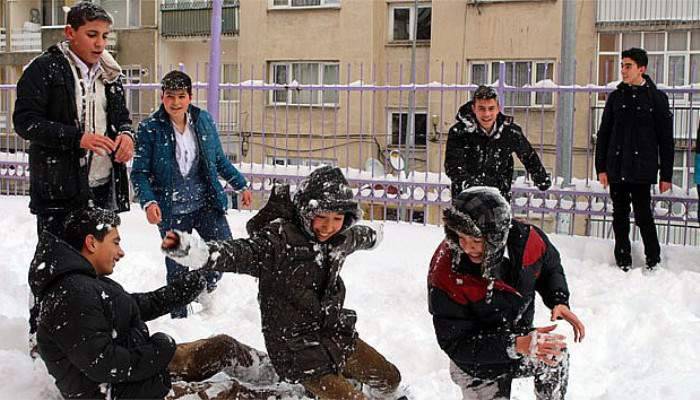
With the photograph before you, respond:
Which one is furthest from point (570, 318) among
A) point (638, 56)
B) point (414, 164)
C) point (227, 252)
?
point (414, 164)

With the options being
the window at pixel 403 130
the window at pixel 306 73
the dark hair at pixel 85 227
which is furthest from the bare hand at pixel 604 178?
the window at pixel 306 73

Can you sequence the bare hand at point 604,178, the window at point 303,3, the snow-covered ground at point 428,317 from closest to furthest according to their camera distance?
the snow-covered ground at point 428,317
the bare hand at point 604,178
the window at point 303,3

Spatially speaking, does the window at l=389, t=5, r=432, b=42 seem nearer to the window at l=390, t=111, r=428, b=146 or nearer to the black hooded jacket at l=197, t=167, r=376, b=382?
the window at l=390, t=111, r=428, b=146

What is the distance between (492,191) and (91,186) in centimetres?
211

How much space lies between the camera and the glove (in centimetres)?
310

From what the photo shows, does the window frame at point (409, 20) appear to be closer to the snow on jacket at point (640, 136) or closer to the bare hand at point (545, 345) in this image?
the snow on jacket at point (640, 136)

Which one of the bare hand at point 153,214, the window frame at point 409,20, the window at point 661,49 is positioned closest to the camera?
the bare hand at point 153,214

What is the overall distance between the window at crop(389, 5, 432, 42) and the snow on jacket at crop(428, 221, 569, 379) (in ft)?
60.8

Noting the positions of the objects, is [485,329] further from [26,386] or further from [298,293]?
[26,386]

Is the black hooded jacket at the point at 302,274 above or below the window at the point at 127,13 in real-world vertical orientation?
below

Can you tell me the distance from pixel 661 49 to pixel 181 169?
16.3 metres

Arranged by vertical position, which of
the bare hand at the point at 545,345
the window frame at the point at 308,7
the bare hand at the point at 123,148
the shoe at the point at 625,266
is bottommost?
the shoe at the point at 625,266

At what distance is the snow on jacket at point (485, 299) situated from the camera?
3.37 m

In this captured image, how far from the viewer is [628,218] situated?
263 inches
